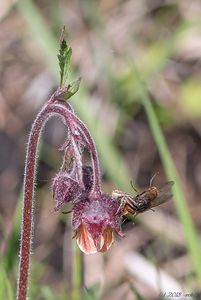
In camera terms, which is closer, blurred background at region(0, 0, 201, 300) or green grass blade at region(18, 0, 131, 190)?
green grass blade at region(18, 0, 131, 190)

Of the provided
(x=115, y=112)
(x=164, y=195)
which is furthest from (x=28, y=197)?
(x=115, y=112)

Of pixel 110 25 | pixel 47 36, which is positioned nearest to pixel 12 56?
pixel 110 25

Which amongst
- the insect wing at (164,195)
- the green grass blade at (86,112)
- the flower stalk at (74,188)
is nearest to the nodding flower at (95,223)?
the flower stalk at (74,188)

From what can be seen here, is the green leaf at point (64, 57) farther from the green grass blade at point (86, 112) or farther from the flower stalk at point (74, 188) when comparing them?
the green grass blade at point (86, 112)

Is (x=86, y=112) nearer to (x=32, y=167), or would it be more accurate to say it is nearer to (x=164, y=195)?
(x=164, y=195)

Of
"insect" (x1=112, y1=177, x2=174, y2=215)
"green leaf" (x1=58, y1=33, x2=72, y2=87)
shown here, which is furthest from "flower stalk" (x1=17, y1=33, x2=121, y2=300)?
"insect" (x1=112, y1=177, x2=174, y2=215)

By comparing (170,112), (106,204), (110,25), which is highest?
(110,25)

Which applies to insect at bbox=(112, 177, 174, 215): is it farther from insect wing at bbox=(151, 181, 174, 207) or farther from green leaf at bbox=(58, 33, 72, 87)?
→ green leaf at bbox=(58, 33, 72, 87)

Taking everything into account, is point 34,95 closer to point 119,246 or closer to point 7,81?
point 7,81
